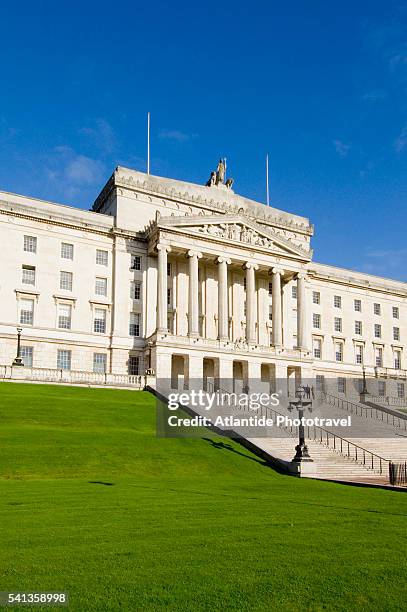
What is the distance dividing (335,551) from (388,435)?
34.4 metres

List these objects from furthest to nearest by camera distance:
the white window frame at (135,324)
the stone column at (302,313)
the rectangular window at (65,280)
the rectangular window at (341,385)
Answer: the rectangular window at (341,385) < the stone column at (302,313) < the white window frame at (135,324) < the rectangular window at (65,280)

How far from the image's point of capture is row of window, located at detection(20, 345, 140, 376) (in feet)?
193

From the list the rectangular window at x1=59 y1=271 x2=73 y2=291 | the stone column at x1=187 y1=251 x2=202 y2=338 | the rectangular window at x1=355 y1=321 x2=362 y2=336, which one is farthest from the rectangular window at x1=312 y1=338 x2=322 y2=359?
the rectangular window at x1=59 y1=271 x2=73 y2=291

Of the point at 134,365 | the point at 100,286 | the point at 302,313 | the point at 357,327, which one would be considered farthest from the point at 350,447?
the point at 357,327

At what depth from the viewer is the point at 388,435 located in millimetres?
44719

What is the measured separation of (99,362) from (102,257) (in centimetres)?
1127

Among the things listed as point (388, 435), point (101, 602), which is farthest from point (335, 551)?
point (388, 435)

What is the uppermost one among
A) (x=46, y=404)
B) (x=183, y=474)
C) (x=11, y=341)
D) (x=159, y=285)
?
(x=159, y=285)

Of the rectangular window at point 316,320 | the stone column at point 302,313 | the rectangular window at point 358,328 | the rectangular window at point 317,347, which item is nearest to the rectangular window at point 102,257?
the stone column at point 302,313

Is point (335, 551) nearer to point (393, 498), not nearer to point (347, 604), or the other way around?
point (347, 604)

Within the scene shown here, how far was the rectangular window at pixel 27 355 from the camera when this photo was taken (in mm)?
58656

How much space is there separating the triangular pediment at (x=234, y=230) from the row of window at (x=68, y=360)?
14651mm

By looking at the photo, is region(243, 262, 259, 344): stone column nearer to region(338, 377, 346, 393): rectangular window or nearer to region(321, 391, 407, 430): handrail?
region(321, 391, 407, 430): handrail

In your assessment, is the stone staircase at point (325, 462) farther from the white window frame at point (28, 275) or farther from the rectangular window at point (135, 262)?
the white window frame at point (28, 275)
